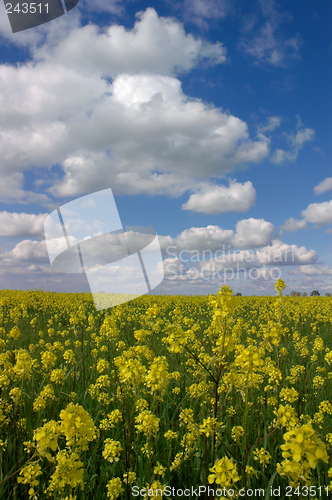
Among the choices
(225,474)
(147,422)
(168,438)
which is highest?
(147,422)

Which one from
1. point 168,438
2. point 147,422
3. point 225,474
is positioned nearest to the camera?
point 225,474

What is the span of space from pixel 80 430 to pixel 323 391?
5853 millimetres

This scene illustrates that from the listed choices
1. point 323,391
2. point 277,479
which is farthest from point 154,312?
point 323,391

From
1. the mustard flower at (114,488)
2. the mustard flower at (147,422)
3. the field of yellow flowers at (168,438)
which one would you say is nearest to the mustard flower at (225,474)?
the field of yellow flowers at (168,438)

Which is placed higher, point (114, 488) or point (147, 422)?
point (147, 422)

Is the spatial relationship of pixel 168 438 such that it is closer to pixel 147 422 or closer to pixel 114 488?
pixel 114 488

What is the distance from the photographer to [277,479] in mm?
3285

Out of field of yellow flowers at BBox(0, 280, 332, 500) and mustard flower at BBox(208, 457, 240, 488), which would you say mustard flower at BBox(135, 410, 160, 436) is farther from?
mustard flower at BBox(208, 457, 240, 488)

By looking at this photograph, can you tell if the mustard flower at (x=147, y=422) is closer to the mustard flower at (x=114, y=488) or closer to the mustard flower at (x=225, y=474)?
the mustard flower at (x=114, y=488)

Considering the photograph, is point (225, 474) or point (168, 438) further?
point (168, 438)

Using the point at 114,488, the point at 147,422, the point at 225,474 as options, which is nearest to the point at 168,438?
the point at 114,488

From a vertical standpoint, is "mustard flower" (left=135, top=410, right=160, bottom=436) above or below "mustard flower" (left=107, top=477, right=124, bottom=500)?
above

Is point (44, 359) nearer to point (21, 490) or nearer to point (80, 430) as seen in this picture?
point (21, 490)

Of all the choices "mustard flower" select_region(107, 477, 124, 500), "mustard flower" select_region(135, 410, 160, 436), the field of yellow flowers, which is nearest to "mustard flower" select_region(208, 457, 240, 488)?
the field of yellow flowers
